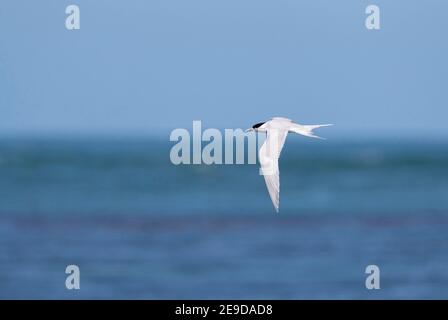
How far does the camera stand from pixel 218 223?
44.9 ft

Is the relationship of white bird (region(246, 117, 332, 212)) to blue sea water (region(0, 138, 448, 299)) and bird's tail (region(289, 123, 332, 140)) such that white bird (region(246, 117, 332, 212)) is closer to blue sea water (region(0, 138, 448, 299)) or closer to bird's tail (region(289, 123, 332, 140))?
bird's tail (region(289, 123, 332, 140))

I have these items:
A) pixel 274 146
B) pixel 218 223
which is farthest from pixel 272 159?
pixel 218 223

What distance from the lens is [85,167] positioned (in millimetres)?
19219

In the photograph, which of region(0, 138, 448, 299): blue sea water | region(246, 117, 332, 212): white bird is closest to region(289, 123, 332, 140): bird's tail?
region(246, 117, 332, 212): white bird

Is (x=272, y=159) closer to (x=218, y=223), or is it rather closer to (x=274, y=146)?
(x=274, y=146)

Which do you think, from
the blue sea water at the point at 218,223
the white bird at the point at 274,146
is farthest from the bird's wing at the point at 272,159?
the blue sea water at the point at 218,223

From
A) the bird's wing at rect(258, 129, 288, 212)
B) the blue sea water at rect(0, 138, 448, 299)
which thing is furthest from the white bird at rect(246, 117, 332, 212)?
the blue sea water at rect(0, 138, 448, 299)

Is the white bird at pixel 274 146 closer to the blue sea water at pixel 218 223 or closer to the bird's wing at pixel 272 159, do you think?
the bird's wing at pixel 272 159

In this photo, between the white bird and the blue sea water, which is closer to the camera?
the white bird

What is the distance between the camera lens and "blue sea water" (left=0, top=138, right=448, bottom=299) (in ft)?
33.9

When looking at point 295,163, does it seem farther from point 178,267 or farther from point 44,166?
point 178,267

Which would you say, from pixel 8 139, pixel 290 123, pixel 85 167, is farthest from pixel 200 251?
pixel 8 139

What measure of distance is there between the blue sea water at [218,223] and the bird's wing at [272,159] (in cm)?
266

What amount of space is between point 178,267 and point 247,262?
0.76 meters
